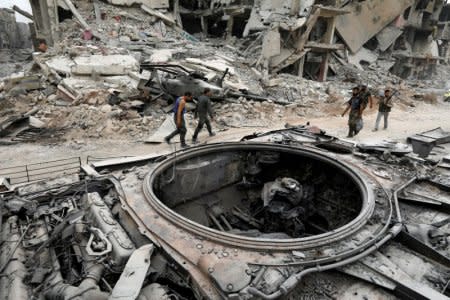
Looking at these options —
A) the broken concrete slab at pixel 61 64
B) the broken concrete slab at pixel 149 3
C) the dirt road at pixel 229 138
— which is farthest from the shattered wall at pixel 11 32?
the dirt road at pixel 229 138

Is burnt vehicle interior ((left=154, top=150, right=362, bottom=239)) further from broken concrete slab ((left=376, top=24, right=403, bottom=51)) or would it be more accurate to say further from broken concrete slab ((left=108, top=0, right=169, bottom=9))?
broken concrete slab ((left=376, top=24, right=403, bottom=51))

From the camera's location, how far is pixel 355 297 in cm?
278

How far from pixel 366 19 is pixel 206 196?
87.7 ft

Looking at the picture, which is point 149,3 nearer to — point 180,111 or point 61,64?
point 61,64

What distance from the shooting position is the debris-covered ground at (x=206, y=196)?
2.96 m

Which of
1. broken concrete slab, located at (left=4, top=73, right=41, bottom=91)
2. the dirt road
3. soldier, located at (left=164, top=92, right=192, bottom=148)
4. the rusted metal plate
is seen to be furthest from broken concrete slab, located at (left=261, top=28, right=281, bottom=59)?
broken concrete slab, located at (left=4, top=73, right=41, bottom=91)

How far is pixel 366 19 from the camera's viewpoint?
27.0 meters

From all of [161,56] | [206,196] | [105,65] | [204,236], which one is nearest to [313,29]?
[161,56]

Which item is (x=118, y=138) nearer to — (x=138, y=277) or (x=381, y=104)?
(x=138, y=277)

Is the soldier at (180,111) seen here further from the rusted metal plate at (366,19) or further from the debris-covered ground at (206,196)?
the rusted metal plate at (366,19)

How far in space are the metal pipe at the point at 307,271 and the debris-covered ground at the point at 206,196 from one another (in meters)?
0.01

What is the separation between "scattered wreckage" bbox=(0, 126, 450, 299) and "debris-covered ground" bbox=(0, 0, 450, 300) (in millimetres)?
18

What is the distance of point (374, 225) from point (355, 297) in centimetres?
110

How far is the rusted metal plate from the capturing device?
1024 inches
